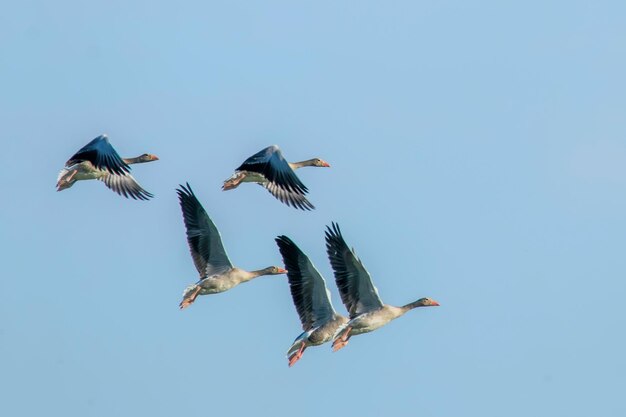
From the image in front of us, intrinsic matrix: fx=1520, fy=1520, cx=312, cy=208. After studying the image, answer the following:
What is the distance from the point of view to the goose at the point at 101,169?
3700 centimetres

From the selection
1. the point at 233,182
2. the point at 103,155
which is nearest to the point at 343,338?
the point at 233,182

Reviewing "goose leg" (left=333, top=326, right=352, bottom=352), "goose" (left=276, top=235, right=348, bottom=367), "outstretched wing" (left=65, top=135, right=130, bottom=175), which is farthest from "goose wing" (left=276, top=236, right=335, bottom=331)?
"outstretched wing" (left=65, top=135, right=130, bottom=175)

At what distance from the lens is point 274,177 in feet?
123

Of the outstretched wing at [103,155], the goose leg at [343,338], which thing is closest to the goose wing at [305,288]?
the goose leg at [343,338]

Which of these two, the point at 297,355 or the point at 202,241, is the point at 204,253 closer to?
the point at 202,241

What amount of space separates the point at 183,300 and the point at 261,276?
2578mm

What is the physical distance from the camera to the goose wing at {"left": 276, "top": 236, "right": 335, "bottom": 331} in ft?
120

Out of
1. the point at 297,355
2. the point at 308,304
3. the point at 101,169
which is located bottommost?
the point at 297,355

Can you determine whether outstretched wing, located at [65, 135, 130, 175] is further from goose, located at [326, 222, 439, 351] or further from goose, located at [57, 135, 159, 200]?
goose, located at [326, 222, 439, 351]

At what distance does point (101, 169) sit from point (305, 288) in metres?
5.99

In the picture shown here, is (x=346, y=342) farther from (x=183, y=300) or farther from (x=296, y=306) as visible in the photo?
(x=183, y=300)

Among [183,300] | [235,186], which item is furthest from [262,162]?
[183,300]

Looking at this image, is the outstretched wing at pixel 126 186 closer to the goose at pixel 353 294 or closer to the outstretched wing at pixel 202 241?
the outstretched wing at pixel 202 241

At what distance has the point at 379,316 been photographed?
35969mm
